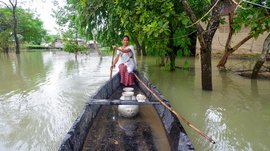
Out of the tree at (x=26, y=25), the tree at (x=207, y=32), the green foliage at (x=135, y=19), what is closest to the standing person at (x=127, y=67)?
the green foliage at (x=135, y=19)

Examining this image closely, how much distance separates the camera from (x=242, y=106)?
15.9 ft

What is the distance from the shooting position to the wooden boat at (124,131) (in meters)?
2.27

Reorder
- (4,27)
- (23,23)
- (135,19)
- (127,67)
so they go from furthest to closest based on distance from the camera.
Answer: (23,23) → (4,27) → (135,19) → (127,67)

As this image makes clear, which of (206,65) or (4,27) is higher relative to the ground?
(4,27)

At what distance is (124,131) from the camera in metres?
2.95

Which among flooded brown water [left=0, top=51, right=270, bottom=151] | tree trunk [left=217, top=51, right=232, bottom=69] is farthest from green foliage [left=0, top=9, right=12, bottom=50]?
tree trunk [left=217, top=51, right=232, bottom=69]

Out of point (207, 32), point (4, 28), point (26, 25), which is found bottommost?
point (207, 32)

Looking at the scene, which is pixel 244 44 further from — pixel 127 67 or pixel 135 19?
pixel 127 67

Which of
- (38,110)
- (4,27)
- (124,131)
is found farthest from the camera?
(4,27)

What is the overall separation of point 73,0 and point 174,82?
5.22 m

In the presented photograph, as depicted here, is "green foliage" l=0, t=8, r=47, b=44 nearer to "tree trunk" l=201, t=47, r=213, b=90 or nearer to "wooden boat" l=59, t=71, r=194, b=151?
"tree trunk" l=201, t=47, r=213, b=90

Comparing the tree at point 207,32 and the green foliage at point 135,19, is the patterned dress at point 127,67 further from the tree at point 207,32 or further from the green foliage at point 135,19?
the tree at point 207,32

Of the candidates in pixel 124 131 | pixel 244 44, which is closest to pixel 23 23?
pixel 244 44

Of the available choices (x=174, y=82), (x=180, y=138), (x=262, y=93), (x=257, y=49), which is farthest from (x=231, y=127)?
(x=257, y=49)
